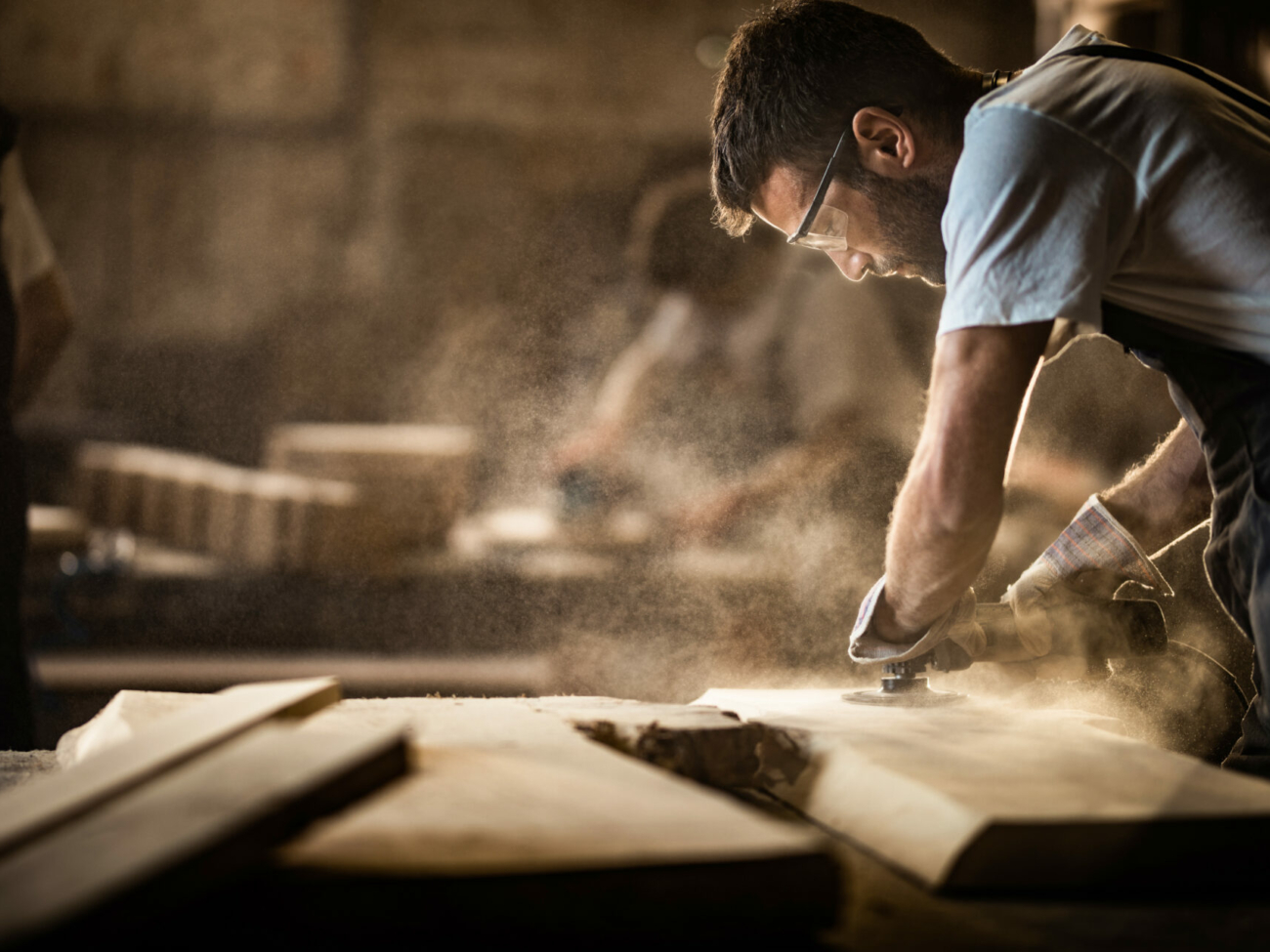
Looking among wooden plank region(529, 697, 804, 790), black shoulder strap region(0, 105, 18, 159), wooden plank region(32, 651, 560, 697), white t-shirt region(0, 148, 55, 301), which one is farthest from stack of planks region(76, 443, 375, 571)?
wooden plank region(529, 697, 804, 790)

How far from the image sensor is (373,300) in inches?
269

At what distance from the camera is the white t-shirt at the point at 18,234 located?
3.08 m

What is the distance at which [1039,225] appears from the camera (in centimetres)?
123

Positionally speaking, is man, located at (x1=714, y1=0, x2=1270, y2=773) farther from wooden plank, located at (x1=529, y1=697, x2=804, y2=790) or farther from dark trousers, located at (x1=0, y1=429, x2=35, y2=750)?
dark trousers, located at (x1=0, y1=429, x2=35, y2=750)

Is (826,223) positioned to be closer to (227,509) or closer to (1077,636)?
(1077,636)

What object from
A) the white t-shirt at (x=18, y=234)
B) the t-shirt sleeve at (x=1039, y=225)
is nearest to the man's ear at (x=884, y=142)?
the t-shirt sleeve at (x=1039, y=225)

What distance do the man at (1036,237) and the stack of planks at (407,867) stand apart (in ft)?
2.00

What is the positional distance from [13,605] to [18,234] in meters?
1.09

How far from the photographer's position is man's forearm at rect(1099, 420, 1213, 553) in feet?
5.67

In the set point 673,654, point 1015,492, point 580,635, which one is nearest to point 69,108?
point 580,635

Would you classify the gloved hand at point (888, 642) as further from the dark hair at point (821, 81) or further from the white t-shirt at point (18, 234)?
the white t-shirt at point (18, 234)

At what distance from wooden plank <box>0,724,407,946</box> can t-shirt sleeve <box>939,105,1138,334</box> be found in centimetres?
80

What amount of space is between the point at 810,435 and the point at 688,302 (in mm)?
1989

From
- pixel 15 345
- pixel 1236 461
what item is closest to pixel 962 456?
pixel 1236 461
